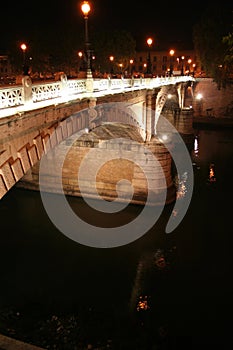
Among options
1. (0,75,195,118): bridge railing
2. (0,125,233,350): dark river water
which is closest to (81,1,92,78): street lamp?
(0,75,195,118): bridge railing

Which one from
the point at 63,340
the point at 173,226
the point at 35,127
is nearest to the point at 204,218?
the point at 173,226

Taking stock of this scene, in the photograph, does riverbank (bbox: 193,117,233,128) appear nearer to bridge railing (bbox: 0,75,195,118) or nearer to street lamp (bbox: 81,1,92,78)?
bridge railing (bbox: 0,75,195,118)

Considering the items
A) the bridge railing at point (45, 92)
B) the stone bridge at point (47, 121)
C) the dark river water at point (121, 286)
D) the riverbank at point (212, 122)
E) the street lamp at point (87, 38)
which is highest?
the street lamp at point (87, 38)

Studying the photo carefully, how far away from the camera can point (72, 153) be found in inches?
861

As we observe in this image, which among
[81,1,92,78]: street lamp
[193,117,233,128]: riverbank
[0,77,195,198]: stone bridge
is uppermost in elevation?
[81,1,92,78]: street lamp

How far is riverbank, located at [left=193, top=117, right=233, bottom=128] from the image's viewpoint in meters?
46.1

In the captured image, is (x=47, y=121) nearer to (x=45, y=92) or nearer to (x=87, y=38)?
(x=45, y=92)

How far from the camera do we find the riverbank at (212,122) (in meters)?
46.1

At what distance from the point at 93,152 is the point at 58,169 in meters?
2.90

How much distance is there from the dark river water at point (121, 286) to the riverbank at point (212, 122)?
2781cm

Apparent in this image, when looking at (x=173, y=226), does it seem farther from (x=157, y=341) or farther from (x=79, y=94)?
(x=79, y=94)

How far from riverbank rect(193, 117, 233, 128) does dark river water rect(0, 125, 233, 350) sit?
27814 millimetres

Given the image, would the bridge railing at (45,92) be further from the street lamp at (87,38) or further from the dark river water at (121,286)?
the dark river water at (121,286)

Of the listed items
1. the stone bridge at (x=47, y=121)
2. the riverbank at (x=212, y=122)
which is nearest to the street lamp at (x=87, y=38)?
the stone bridge at (x=47, y=121)
